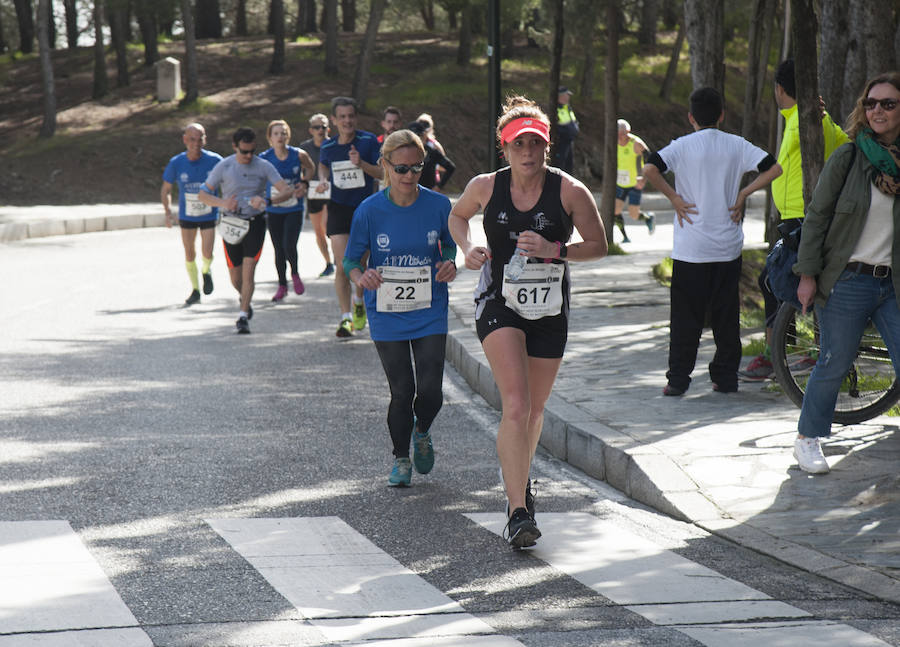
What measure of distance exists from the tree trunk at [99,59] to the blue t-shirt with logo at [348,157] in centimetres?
2598

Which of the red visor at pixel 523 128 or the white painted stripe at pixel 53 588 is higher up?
the red visor at pixel 523 128

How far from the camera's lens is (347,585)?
5062 mm

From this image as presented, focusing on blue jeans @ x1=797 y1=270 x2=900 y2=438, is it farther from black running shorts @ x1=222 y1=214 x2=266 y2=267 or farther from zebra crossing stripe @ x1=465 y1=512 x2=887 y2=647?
black running shorts @ x1=222 y1=214 x2=266 y2=267

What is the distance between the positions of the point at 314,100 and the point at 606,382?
29963 millimetres

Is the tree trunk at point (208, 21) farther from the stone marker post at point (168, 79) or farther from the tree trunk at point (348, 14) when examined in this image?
the stone marker post at point (168, 79)

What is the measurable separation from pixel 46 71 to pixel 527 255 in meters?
30.4

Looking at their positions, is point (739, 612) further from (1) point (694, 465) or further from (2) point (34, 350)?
(2) point (34, 350)

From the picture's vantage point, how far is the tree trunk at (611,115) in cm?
1761

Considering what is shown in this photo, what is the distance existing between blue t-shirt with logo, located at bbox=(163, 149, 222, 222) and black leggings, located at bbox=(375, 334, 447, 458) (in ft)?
25.8

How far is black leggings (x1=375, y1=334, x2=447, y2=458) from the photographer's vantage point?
687cm

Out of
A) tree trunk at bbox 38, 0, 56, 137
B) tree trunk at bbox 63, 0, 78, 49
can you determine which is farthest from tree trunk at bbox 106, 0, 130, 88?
tree trunk at bbox 63, 0, 78, 49

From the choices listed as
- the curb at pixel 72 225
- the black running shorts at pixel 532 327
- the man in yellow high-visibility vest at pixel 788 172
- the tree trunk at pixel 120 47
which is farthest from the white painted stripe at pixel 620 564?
the tree trunk at pixel 120 47

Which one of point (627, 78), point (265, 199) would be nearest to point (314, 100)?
point (627, 78)

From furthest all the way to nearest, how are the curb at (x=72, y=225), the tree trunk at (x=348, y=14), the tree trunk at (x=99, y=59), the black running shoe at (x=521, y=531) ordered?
the tree trunk at (x=348, y=14), the tree trunk at (x=99, y=59), the curb at (x=72, y=225), the black running shoe at (x=521, y=531)
